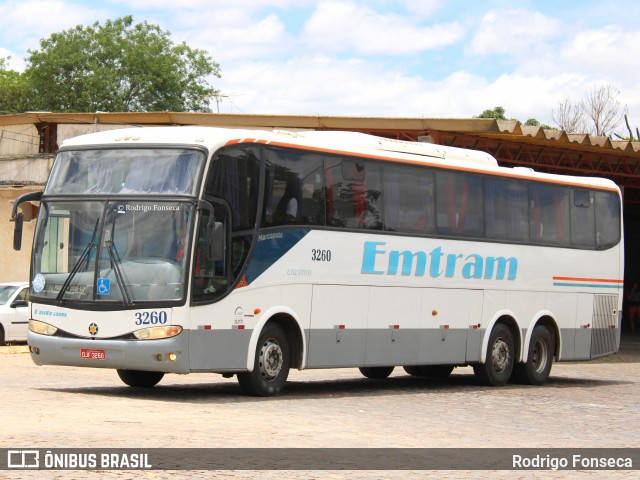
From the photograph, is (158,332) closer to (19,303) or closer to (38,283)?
(38,283)

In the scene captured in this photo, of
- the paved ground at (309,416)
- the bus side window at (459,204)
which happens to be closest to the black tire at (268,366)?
the paved ground at (309,416)

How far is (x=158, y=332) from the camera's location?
15281 millimetres

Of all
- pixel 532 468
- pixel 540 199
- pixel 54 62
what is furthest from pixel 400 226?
pixel 54 62

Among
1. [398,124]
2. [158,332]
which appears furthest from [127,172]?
[398,124]

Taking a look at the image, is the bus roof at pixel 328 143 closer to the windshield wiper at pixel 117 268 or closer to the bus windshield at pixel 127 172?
the bus windshield at pixel 127 172

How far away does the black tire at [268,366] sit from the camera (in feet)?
54.1

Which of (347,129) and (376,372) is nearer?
(376,372)

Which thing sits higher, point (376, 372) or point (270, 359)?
point (270, 359)

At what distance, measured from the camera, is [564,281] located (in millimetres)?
22922

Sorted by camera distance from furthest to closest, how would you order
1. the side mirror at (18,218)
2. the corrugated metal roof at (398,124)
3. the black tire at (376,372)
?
the corrugated metal roof at (398,124) < the black tire at (376,372) < the side mirror at (18,218)

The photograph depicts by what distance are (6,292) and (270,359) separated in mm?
16055

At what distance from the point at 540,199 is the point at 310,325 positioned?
6.77m

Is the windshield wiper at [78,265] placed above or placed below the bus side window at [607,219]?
below

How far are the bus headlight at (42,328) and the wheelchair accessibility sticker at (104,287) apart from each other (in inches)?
34.0
